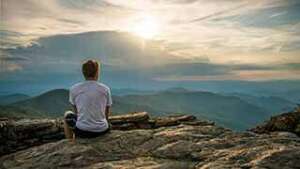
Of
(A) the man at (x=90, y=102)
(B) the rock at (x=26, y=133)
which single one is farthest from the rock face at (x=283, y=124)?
(B) the rock at (x=26, y=133)

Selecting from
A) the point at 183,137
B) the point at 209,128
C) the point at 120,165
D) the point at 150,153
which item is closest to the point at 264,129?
the point at 209,128

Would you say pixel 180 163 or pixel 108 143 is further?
pixel 108 143

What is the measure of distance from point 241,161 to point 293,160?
1515mm

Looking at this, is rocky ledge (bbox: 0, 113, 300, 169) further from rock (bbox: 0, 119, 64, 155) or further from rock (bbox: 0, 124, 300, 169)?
rock (bbox: 0, 119, 64, 155)

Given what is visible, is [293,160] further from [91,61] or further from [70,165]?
[91,61]

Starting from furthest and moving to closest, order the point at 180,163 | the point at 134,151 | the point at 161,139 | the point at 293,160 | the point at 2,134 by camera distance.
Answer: the point at 2,134, the point at 161,139, the point at 134,151, the point at 180,163, the point at 293,160

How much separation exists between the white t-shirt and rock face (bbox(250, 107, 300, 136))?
1249 cm

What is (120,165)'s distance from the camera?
41.6 ft

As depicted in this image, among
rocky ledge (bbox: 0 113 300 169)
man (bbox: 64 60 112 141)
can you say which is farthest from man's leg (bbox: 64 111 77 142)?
rocky ledge (bbox: 0 113 300 169)

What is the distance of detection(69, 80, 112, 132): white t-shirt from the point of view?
1616 centimetres

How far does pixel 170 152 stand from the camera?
13.7 m

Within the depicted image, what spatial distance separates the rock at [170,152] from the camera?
1146 cm

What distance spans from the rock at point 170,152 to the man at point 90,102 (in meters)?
0.46

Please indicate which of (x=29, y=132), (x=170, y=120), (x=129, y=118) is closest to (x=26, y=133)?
(x=29, y=132)
